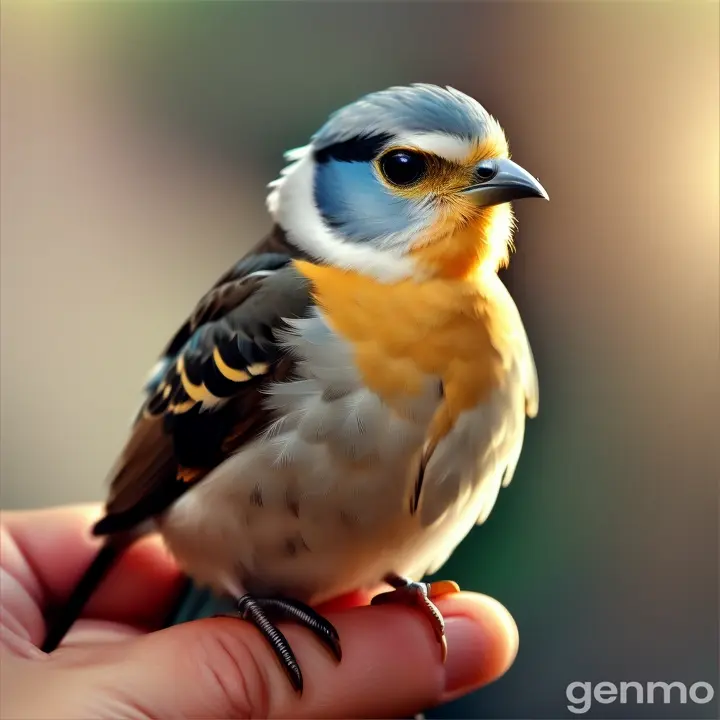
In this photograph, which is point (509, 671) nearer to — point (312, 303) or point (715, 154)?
point (312, 303)

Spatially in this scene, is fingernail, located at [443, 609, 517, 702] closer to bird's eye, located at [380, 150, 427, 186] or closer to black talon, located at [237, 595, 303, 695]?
black talon, located at [237, 595, 303, 695]

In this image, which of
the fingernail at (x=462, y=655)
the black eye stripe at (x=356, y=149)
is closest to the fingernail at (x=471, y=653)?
the fingernail at (x=462, y=655)

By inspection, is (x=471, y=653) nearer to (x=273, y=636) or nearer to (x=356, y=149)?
(x=273, y=636)

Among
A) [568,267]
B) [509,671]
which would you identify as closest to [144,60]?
[568,267]

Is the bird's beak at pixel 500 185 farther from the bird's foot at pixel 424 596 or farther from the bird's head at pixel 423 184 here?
the bird's foot at pixel 424 596

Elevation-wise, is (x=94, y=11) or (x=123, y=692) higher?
(x=94, y=11)
